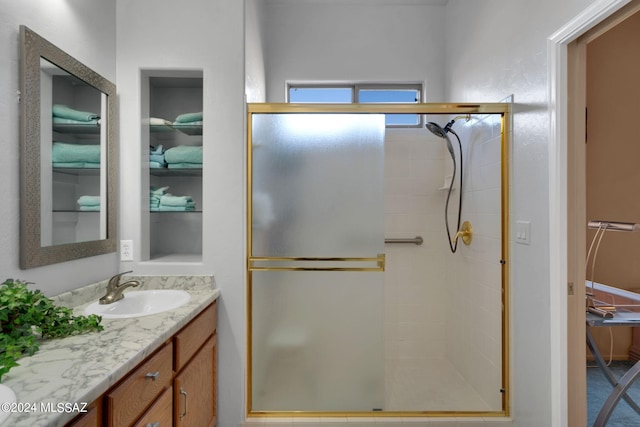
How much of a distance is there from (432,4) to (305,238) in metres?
2.39

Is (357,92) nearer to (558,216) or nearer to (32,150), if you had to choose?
(558,216)

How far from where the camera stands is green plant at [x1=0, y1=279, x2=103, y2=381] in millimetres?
954

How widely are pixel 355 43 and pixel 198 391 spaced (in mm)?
2805

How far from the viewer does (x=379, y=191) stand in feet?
6.20

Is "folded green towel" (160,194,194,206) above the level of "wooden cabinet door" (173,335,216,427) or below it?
above

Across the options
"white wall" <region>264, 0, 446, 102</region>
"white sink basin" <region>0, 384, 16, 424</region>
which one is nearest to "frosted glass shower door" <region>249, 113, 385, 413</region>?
"white sink basin" <region>0, 384, 16, 424</region>

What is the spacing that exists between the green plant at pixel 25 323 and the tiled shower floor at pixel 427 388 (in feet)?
5.77

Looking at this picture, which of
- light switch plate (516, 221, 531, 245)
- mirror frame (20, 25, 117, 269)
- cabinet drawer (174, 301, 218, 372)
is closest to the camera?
mirror frame (20, 25, 117, 269)

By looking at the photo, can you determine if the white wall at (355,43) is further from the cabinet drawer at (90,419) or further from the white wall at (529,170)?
the cabinet drawer at (90,419)

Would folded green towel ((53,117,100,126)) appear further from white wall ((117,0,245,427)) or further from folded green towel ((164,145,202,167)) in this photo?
folded green towel ((164,145,202,167))

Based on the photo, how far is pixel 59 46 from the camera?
1.47 metres

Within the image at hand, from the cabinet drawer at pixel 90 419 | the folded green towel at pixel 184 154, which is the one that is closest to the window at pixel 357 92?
the folded green towel at pixel 184 154

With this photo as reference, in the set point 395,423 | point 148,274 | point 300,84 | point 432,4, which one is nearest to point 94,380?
point 148,274

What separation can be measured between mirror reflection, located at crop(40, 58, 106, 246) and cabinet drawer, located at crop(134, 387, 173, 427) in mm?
772
